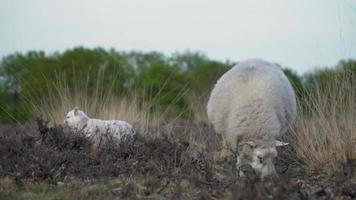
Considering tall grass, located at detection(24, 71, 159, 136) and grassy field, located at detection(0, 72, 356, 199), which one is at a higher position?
tall grass, located at detection(24, 71, 159, 136)

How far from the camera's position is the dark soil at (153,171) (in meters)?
4.91

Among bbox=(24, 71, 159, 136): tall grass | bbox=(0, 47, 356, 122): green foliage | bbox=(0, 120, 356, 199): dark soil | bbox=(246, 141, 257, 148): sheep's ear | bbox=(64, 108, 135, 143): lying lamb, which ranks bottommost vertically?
bbox=(0, 120, 356, 199): dark soil

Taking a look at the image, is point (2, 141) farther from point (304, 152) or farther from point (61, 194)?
point (304, 152)

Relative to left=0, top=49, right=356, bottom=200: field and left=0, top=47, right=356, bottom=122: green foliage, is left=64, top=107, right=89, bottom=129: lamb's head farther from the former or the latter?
left=0, top=47, right=356, bottom=122: green foliage

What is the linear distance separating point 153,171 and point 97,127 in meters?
1.55

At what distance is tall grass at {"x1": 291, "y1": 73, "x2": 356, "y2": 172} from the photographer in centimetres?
646

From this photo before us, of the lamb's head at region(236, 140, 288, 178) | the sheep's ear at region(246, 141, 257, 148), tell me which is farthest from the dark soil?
the sheep's ear at region(246, 141, 257, 148)

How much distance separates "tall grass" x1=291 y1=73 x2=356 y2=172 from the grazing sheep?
0.97ft

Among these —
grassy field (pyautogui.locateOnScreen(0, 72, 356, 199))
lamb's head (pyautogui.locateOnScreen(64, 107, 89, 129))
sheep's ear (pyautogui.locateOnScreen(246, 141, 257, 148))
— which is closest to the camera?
grassy field (pyautogui.locateOnScreen(0, 72, 356, 199))

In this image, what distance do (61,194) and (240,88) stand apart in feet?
8.43

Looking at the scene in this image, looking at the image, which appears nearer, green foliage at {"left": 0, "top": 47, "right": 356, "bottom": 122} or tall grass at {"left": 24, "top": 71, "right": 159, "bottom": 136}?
tall grass at {"left": 24, "top": 71, "right": 159, "bottom": 136}

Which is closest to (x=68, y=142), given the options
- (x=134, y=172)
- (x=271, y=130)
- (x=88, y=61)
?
(x=134, y=172)

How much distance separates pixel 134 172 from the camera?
630 cm

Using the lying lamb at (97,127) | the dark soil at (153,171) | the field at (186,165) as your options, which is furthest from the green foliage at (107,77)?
the dark soil at (153,171)
